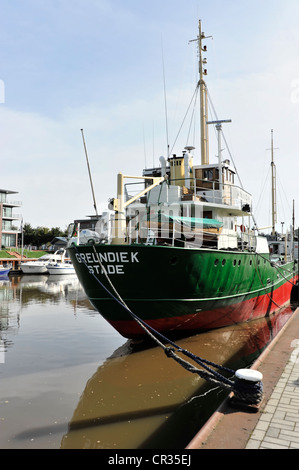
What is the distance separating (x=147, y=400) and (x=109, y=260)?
3862mm

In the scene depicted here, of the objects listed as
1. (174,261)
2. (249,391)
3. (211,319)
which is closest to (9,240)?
(211,319)

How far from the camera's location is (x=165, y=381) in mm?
8180

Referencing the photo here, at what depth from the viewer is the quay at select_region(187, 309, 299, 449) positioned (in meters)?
4.12

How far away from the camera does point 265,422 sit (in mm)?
4648

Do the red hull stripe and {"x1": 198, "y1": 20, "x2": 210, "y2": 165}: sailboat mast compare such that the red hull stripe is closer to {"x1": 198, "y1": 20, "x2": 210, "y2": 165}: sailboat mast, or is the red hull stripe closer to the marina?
the marina

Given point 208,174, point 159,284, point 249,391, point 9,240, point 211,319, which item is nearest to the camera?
point 249,391

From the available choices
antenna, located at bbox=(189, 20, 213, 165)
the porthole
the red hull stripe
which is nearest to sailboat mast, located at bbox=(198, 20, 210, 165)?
antenna, located at bbox=(189, 20, 213, 165)

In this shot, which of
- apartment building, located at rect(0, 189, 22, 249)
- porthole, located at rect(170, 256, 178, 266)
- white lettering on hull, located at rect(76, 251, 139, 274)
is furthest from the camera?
apartment building, located at rect(0, 189, 22, 249)

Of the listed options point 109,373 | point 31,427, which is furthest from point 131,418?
point 109,373

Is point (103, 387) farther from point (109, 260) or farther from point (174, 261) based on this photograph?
point (174, 261)

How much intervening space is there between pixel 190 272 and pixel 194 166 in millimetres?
8353

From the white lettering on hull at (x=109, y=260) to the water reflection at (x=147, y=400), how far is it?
8.66 feet

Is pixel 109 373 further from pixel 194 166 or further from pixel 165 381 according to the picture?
pixel 194 166

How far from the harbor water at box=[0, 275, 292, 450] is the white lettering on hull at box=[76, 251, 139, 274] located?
103 inches
